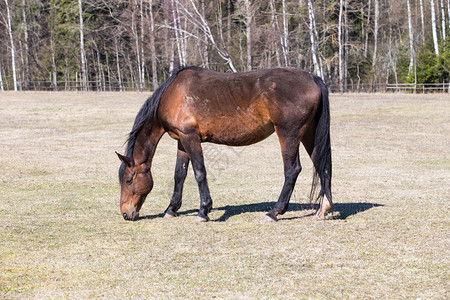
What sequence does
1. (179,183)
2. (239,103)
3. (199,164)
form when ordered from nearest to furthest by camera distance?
1. (239,103)
2. (199,164)
3. (179,183)

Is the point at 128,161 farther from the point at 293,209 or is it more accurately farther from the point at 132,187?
the point at 293,209

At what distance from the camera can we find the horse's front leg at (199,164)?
7641 millimetres

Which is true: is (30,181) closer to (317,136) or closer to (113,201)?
(113,201)

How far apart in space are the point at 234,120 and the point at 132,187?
1.76 metres

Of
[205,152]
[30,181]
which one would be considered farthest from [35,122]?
[30,181]

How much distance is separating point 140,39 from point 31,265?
5070 cm

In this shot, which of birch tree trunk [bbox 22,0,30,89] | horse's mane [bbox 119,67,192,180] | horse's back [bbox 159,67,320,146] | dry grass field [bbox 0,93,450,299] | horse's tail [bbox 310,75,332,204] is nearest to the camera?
dry grass field [bbox 0,93,450,299]

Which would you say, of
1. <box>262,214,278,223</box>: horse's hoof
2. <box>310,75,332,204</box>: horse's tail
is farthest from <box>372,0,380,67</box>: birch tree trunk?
<box>262,214,278,223</box>: horse's hoof

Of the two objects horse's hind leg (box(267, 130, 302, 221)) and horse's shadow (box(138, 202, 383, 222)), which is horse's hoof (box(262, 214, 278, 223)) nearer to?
horse's hind leg (box(267, 130, 302, 221))

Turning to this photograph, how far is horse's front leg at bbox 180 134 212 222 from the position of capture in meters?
7.64

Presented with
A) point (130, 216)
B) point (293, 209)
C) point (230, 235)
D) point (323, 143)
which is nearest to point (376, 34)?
point (293, 209)

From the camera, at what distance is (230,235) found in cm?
680

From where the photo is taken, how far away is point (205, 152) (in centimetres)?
1647

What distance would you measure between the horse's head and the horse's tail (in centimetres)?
246
